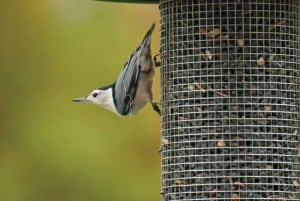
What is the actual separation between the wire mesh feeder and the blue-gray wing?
3.48 feet

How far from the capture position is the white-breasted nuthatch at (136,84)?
13547 mm

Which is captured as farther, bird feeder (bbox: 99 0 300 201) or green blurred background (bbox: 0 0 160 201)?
green blurred background (bbox: 0 0 160 201)

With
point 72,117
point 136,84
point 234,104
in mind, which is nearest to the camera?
point 234,104

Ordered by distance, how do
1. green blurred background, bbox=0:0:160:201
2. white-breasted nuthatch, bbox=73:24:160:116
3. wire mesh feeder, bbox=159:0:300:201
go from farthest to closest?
green blurred background, bbox=0:0:160:201, white-breasted nuthatch, bbox=73:24:160:116, wire mesh feeder, bbox=159:0:300:201

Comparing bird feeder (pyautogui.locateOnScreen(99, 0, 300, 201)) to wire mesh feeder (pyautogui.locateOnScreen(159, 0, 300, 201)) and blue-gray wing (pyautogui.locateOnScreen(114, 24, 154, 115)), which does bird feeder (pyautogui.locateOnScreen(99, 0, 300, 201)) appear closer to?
wire mesh feeder (pyautogui.locateOnScreen(159, 0, 300, 201))

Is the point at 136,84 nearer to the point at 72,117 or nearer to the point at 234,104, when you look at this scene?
the point at 234,104

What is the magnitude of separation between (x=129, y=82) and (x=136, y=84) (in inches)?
2.9

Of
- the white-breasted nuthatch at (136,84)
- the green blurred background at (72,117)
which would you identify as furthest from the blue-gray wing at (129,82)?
the green blurred background at (72,117)

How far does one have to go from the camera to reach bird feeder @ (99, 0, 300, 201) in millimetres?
12133

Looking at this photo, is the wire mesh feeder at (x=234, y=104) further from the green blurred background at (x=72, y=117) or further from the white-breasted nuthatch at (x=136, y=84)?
the green blurred background at (x=72, y=117)

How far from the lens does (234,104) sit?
12.2m

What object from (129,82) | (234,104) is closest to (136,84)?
(129,82)

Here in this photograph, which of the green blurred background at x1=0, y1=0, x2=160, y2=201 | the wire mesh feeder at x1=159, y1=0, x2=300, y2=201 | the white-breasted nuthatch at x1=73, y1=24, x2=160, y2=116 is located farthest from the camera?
the green blurred background at x1=0, y1=0, x2=160, y2=201

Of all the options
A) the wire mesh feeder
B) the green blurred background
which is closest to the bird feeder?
the wire mesh feeder
